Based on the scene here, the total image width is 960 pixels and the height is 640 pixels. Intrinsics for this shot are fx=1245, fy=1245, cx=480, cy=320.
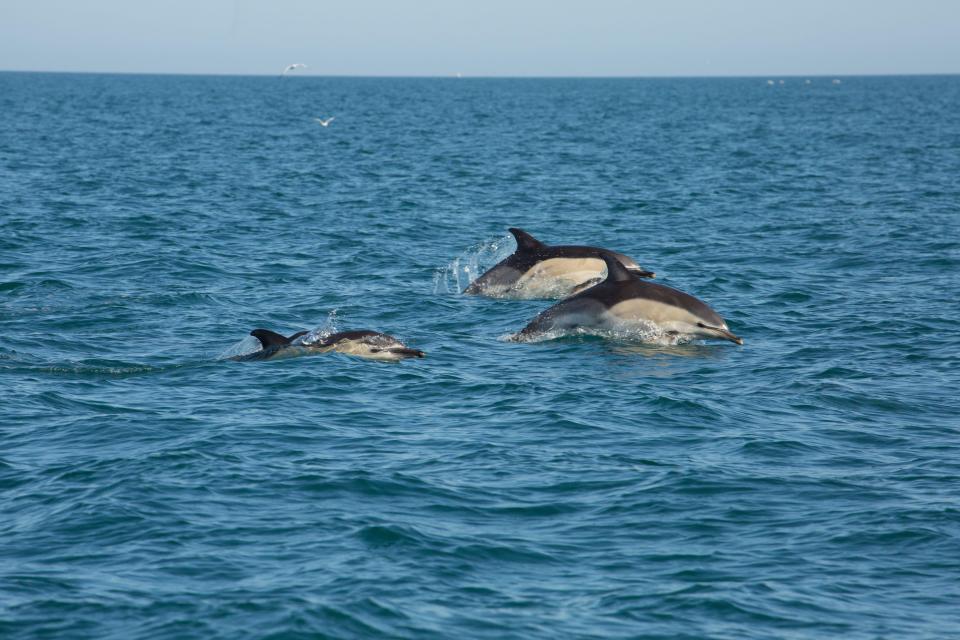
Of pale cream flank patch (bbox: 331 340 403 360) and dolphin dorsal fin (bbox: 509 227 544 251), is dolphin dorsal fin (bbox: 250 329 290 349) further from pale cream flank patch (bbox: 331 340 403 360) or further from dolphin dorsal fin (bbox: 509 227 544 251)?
dolphin dorsal fin (bbox: 509 227 544 251)

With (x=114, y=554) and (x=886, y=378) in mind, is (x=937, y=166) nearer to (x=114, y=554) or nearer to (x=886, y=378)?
(x=886, y=378)

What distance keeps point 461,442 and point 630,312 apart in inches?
240

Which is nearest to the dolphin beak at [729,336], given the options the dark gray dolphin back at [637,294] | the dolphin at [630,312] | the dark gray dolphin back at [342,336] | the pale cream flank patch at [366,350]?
the dolphin at [630,312]

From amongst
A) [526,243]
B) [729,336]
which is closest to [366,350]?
[729,336]

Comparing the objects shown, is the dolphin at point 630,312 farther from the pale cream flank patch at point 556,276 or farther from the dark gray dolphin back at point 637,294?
the pale cream flank patch at point 556,276

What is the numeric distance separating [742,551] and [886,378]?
291 inches

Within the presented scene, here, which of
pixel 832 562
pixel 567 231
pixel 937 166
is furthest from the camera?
pixel 937 166

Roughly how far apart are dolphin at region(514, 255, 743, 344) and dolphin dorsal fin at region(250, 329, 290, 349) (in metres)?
4.14

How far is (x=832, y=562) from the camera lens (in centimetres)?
1123

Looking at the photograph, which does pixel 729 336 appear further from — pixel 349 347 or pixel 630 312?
pixel 349 347

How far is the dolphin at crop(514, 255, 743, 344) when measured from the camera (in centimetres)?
1981

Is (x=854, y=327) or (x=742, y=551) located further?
(x=854, y=327)

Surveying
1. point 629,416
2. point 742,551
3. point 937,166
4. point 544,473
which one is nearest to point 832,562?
point 742,551

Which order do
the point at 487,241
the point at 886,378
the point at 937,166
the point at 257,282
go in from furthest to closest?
1. the point at 937,166
2. the point at 487,241
3. the point at 257,282
4. the point at 886,378
